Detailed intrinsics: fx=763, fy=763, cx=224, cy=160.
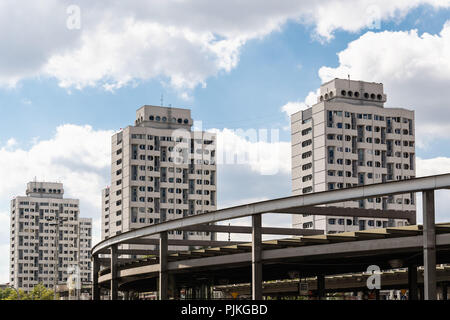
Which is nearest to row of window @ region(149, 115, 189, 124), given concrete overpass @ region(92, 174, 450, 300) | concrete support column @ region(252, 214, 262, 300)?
concrete overpass @ region(92, 174, 450, 300)

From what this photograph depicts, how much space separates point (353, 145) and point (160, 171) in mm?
46819

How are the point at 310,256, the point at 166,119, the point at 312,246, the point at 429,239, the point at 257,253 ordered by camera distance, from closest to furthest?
the point at 429,239, the point at 312,246, the point at 310,256, the point at 257,253, the point at 166,119

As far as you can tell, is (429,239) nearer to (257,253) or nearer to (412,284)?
(257,253)

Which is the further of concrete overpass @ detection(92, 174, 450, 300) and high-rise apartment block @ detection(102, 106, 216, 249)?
high-rise apartment block @ detection(102, 106, 216, 249)

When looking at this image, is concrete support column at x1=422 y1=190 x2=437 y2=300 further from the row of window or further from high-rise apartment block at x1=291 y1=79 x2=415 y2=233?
the row of window

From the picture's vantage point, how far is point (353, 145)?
15862 cm

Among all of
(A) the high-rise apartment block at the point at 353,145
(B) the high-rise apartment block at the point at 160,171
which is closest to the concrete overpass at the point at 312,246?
(A) the high-rise apartment block at the point at 353,145

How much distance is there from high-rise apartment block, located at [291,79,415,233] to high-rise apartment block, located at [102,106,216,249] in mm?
28727

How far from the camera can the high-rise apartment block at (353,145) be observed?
155 meters

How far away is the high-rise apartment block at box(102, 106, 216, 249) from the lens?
17450cm

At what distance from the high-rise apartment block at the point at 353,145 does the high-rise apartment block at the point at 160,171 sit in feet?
94.2

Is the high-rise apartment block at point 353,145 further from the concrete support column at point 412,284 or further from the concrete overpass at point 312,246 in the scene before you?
the concrete support column at point 412,284

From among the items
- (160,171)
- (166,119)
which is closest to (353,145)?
(160,171)
